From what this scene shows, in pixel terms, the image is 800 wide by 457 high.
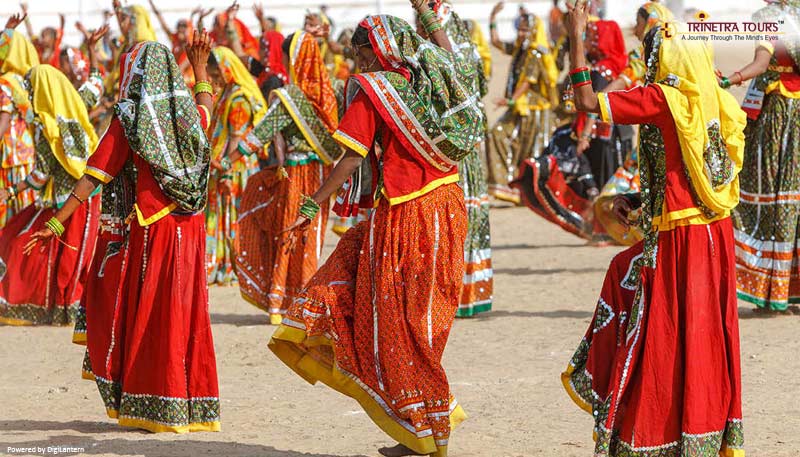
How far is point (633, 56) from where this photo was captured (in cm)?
1209

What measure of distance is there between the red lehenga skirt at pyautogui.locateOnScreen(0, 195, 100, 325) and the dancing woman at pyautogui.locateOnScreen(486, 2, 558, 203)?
22.9ft

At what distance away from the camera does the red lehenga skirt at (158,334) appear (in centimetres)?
659

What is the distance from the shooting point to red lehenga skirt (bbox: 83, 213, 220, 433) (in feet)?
21.6

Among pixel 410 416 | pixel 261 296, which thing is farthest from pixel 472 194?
pixel 410 416

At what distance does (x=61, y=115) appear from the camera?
9719 millimetres

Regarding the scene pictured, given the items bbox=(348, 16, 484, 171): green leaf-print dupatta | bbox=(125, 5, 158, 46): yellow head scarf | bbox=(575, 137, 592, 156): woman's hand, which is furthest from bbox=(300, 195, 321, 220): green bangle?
bbox=(575, 137, 592, 156): woman's hand

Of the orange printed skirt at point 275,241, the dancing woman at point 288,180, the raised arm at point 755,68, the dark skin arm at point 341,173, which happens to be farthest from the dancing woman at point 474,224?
the dark skin arm at point 341,173

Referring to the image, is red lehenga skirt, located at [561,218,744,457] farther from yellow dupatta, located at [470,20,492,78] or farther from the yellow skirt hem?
yellow dupatta, located at [470,20,492,78]

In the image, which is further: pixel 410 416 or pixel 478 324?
pixel 478 324

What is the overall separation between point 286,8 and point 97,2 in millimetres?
4434

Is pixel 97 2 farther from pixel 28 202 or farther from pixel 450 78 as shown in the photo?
pixel 450 78

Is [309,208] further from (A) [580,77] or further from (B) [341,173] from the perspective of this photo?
(A) [580,77]

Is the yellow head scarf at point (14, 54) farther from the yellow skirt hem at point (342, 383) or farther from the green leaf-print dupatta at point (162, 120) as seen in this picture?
the yellow skirt hem at point (342, 383)

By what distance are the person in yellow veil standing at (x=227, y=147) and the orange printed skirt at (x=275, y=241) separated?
1.14ft
